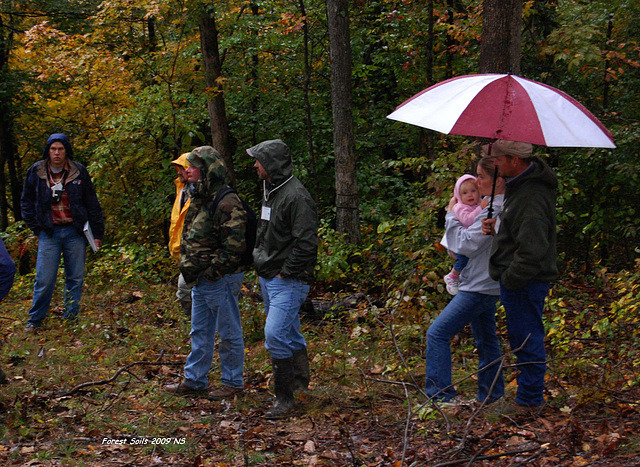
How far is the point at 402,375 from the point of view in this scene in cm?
595

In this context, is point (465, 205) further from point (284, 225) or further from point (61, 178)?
point (61, 178)

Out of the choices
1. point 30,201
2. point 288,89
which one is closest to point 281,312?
point 30,201

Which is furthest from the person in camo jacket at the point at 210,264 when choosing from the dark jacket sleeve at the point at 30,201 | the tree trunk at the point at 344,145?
the tree trunk at the point at 344,145

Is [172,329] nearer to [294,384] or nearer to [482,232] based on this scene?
[294,384]

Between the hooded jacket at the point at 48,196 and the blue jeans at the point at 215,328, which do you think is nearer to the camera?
the blue jeans at the point at 215,328

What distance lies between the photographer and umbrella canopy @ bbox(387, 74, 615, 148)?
386 cm

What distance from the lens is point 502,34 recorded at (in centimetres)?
672

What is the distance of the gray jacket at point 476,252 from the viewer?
4461 mm

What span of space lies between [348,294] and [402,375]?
2.99 m

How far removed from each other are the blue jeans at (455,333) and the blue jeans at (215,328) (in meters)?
1.80

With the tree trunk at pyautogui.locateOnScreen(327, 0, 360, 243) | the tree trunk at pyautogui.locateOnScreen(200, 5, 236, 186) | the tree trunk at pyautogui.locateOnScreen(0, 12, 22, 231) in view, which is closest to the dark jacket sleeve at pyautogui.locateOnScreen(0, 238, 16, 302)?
the tree trunk at pyautogui.locateOnScreen(327, 0, 360, 243)

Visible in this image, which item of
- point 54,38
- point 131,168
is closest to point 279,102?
point 131,168

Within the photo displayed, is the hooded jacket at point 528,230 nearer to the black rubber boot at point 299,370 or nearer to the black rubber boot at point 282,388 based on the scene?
the black rubber boot at point 282,388

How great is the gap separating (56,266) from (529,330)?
218 inches
